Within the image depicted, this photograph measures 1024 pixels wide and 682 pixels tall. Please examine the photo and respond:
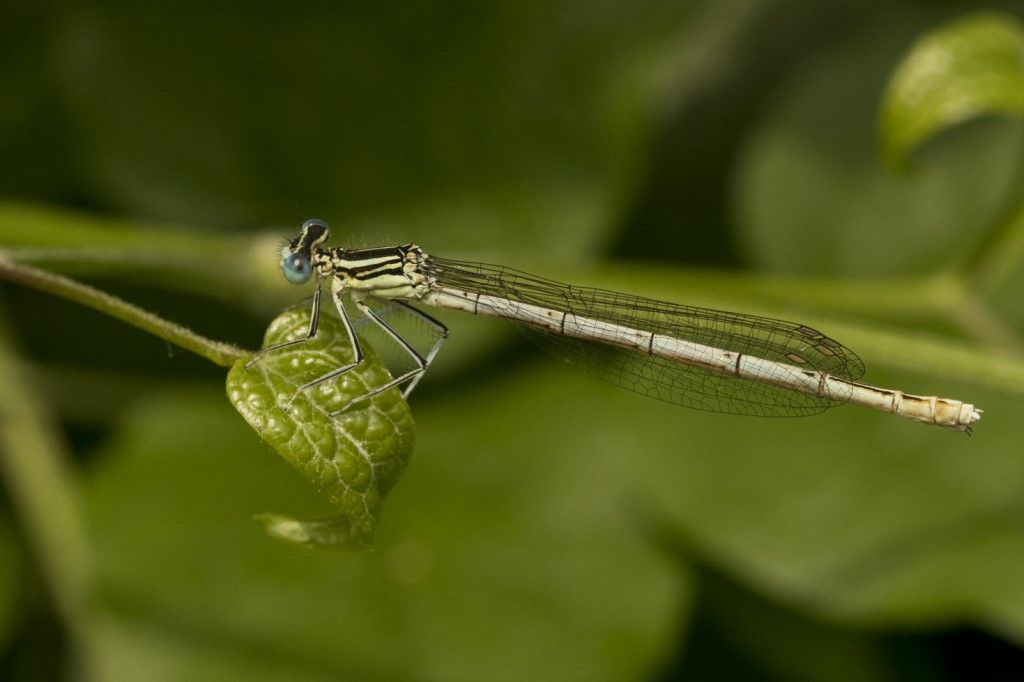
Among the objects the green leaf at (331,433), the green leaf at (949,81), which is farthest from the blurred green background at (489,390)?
the green leaf at (331,433)

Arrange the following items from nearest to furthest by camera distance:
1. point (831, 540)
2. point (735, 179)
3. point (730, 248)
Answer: point (831, 540) → point (735, 179) → point (730, 248)

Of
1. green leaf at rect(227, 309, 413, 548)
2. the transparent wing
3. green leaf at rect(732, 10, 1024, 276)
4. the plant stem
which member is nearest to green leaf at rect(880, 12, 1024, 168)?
the transparent wing

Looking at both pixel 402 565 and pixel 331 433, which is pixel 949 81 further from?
pixel 402 565

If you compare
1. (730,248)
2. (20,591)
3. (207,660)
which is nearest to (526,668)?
(207,660)

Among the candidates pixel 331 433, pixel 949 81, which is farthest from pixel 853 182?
pixel 331 433

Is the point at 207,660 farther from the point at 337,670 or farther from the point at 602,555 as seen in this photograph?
the point at 602,555

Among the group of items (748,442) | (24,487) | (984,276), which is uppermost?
(984,276)

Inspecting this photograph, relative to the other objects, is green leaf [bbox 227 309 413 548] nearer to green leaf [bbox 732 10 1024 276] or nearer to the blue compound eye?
the blue compound eye
